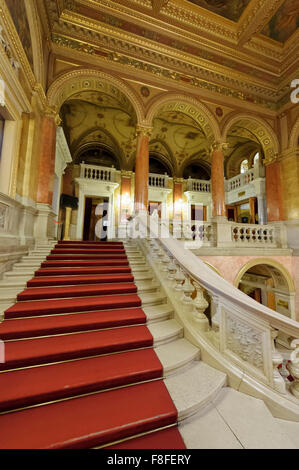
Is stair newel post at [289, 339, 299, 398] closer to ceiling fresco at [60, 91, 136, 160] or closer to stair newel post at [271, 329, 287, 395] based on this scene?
stair newel post at [271, 329, 287, 395]

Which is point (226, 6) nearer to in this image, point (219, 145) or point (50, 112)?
point (219, 145)

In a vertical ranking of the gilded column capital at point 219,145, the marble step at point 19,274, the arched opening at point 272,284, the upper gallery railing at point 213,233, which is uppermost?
the gilded column capital at point 219,145

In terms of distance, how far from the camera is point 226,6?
5.91 m

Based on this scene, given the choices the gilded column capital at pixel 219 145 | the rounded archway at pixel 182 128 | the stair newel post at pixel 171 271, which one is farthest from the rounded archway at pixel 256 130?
the stair newel post at pixel 171 271

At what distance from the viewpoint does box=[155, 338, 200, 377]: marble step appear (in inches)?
67.1

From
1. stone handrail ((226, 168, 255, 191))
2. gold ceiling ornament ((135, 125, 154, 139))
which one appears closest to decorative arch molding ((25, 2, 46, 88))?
gold ceiling ornament ((135, 125, 154, 139))

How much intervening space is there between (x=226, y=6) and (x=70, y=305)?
968 centimetres

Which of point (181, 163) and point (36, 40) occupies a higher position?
point (181, 163)

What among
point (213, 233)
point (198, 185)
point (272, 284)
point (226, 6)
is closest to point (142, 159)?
point (213, 233)

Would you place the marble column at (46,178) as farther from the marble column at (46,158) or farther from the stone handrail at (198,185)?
the stone handrail at (198,185)

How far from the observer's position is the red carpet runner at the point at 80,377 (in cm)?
117

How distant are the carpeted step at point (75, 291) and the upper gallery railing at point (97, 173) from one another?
805cm
